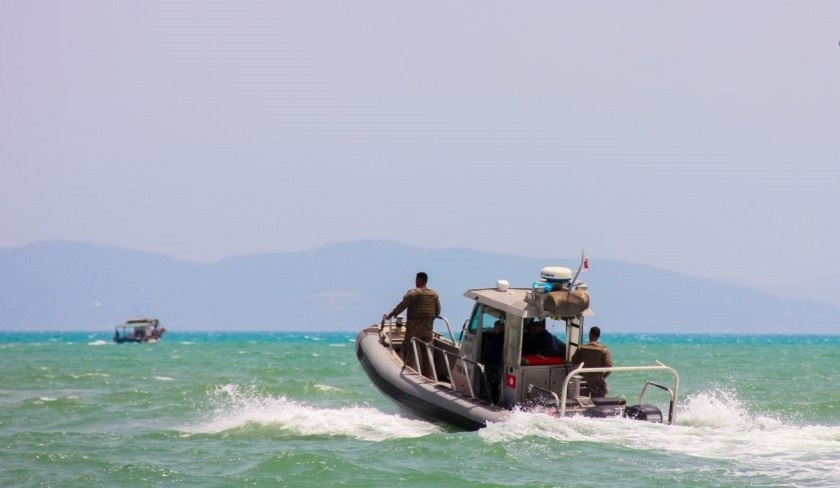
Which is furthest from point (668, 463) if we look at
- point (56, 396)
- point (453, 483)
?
point (56, 396)

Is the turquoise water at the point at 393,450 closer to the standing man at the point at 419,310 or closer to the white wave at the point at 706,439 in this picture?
the white wave at the point at 706,439

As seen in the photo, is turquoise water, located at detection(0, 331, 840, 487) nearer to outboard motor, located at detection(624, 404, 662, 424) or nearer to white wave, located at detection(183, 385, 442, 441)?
white wave, located at detection(183, 385, 442, 441)

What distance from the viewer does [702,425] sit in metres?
16.7

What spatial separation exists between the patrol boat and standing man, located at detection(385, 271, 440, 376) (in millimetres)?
419

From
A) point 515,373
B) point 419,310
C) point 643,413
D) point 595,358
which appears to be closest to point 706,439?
point 643,413

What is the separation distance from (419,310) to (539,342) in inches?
94.5

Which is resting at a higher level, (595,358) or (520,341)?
(520,341)

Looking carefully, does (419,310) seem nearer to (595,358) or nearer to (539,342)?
(539,342)

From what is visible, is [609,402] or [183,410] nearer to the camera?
[609,402]

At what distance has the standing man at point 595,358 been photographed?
1522 cm

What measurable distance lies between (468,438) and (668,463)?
2590mm

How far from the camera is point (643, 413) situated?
15109mm

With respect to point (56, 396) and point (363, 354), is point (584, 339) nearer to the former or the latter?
point (363, 354)

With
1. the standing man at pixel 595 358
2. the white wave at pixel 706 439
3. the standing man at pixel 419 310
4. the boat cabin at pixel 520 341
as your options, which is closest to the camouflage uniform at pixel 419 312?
the standing man at pixel 419 310
